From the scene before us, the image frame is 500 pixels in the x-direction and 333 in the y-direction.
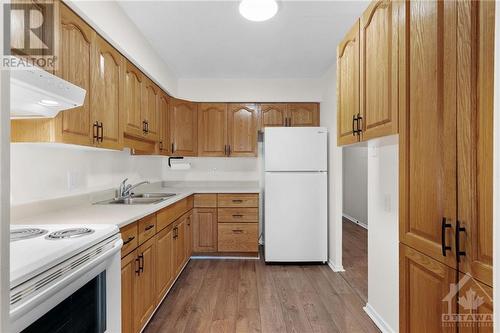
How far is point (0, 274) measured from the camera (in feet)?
1.53

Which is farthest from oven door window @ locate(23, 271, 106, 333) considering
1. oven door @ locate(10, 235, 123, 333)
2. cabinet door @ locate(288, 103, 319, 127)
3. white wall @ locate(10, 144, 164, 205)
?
cabinet door @ locate(288, 103, 319, 127)

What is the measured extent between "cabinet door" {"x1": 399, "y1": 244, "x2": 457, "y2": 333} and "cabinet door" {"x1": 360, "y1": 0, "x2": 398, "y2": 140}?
558mm

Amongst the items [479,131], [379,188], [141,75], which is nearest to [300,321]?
[379,188]

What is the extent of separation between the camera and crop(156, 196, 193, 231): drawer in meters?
2.20

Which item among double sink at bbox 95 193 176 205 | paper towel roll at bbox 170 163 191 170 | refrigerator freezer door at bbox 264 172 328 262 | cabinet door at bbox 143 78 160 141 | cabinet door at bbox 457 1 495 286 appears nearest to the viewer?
cabinet door at bbox 457 1 495 286

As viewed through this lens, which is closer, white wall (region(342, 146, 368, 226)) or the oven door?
the oven door

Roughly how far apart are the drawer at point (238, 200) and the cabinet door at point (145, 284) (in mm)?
1420

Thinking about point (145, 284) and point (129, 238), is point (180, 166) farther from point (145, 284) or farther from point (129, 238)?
point (129, 238)

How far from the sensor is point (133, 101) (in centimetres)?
234

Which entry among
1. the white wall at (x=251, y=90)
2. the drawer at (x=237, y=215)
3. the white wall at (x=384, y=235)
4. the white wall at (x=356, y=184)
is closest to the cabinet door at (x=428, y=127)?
the white wall at (x=384, y=235)

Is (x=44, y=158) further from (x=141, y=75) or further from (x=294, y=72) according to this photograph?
(x=294, y=72)

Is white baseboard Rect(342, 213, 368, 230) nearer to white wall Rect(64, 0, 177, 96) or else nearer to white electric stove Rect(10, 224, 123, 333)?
white wall Rect(64, 0, 177, 96)

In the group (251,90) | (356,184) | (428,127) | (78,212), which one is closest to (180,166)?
(251,90)

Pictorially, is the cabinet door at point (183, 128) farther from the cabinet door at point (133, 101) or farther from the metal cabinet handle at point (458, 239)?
the metal cabinet handle at point (458, 239)
